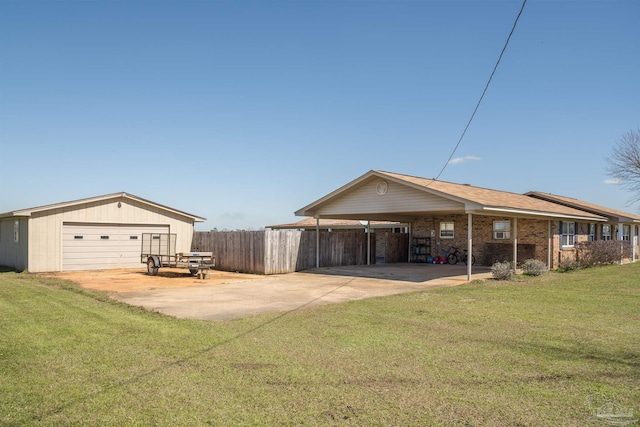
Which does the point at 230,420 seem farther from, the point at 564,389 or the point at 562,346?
the point at 562,346

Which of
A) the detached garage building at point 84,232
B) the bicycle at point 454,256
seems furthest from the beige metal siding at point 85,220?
the bicycle at point 454,256

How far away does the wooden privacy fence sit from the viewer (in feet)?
63.4

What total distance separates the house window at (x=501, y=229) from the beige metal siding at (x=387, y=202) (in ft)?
20.7

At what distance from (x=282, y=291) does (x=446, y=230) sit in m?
13.6

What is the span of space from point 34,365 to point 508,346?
6354 mm

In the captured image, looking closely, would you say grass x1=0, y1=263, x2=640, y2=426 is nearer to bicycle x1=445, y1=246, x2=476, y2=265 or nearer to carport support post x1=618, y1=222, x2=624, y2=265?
bicycle x1=445, y1=246, x2=476, y2=265

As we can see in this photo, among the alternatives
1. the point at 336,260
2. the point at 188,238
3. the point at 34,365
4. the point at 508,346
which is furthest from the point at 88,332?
the point at 188,238

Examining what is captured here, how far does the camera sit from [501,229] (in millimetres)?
22219

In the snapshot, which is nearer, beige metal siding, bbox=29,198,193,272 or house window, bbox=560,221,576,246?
beige metal siding, bbox=29,198,193,272

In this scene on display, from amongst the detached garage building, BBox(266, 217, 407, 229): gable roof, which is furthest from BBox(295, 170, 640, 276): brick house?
the detached garage building

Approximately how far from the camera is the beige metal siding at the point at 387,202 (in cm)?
1734

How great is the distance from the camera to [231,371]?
5508 millimetres

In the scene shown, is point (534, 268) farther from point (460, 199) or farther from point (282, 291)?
point (282, 291)

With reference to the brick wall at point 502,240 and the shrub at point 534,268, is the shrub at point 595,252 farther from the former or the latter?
the shrub at point 534,268
